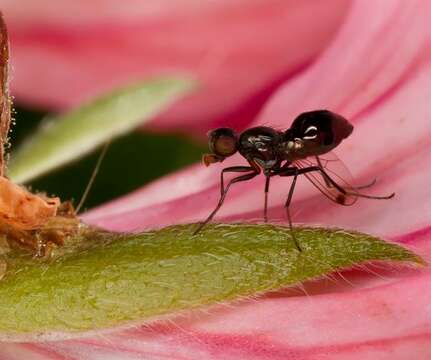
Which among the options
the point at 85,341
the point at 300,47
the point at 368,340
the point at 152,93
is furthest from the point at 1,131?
the point at 300,47

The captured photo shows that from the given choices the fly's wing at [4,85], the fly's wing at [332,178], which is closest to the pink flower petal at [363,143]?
the fly's wing at [332,178]

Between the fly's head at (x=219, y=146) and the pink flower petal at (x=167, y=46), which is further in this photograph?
the pink flower petal at (x=167, y=46)

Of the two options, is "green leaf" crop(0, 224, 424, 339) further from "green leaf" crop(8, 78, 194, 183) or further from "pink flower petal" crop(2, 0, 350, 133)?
"pink flower petal" crop(2, 0, 350, 133)

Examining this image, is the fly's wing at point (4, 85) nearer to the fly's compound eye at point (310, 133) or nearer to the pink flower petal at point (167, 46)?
the fly's compound eye at point (310, 133)

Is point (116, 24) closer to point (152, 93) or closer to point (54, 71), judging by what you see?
point (54, 71)

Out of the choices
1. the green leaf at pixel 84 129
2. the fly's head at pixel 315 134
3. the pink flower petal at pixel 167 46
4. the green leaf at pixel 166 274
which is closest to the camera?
the green leaf at pixel 166 274

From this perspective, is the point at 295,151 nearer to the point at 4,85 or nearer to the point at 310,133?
the point at 310,133
